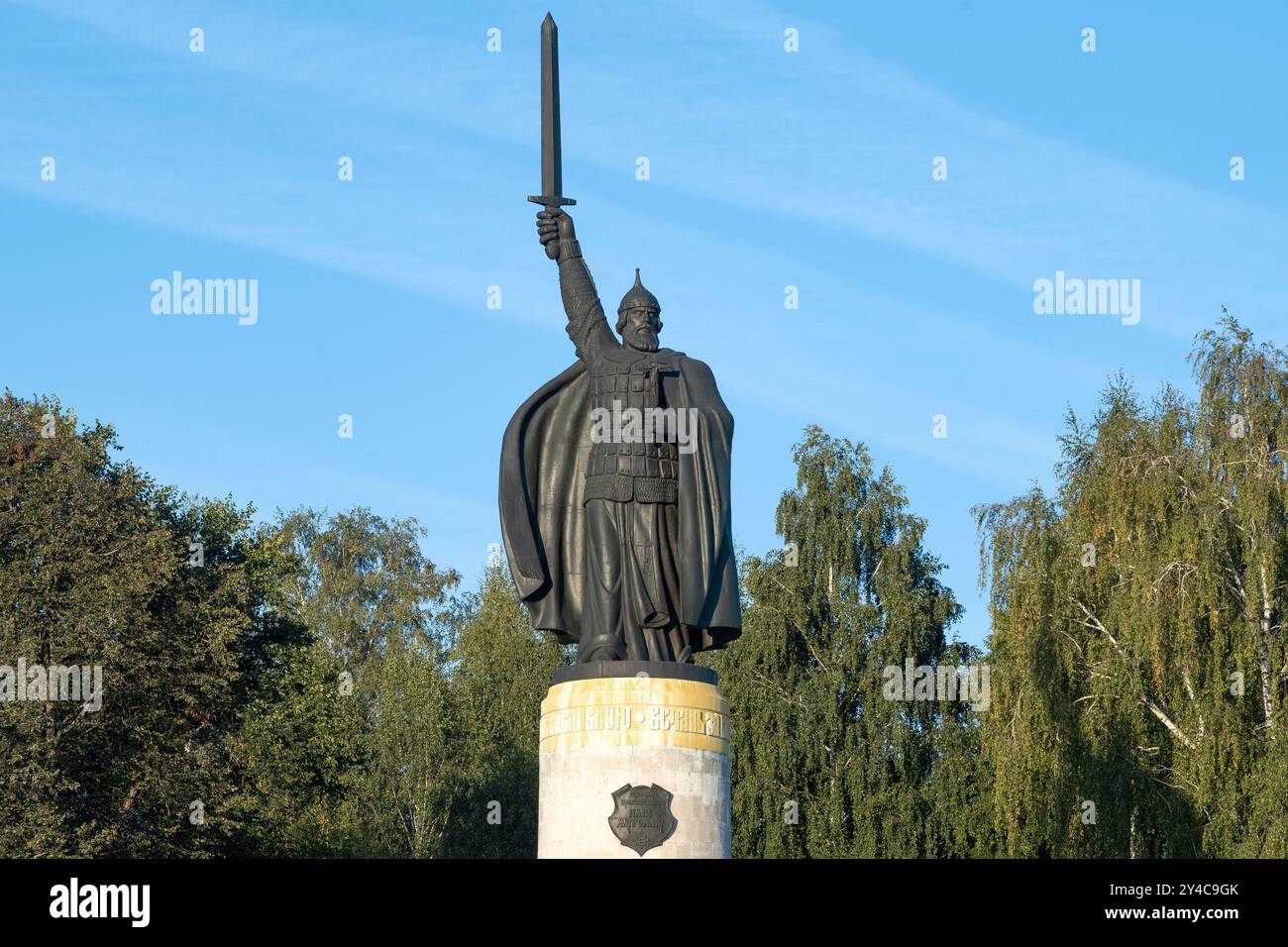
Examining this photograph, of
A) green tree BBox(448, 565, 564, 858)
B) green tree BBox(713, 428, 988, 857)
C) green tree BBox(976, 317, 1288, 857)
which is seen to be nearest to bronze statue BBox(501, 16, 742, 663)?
green tree BBox(976, 317, 1288, 857)

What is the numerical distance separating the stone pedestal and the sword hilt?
450cm

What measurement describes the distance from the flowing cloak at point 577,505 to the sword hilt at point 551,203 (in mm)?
1195

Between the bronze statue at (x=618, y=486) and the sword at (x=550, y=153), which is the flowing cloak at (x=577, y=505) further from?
the sword at (x=550, y=153)

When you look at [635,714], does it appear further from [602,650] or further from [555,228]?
[555,228]

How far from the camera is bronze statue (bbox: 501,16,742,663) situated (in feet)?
63.0

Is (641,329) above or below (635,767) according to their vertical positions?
above

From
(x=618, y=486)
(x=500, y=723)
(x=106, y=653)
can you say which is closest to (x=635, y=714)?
(x=618, y=486)

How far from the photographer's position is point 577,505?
2003cm

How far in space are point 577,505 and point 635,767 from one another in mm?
3084

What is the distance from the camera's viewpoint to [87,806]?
35719 millimetres

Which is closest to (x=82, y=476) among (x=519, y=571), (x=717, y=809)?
(x=519, y=571)

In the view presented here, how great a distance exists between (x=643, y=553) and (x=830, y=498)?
80.0 feet

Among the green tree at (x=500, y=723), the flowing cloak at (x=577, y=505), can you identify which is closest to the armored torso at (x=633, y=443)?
the flowing cloak at (x=577, y=505)
